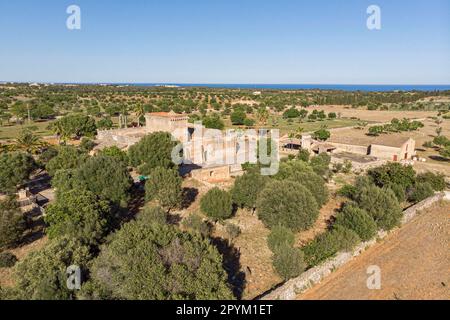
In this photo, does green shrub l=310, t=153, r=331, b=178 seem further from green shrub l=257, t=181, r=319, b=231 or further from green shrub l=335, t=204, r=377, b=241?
green shrub l=257, t=181, r=319, b=231

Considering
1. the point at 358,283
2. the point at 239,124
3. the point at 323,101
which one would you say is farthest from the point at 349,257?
the point at 323,101

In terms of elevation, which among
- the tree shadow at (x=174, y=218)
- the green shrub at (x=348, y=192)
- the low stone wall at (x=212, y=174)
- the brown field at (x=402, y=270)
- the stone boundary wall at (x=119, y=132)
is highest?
the stone boundary wall at (x=119, y=132)

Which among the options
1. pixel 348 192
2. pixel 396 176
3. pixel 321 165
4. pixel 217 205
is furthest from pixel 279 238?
pixel 321 165

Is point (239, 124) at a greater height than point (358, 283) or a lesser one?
greater

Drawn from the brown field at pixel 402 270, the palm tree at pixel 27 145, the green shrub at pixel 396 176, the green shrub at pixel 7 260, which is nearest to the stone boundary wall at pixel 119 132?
the palm tree at pixel 27 145

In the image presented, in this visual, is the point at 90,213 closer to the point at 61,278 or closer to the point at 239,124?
the point at 61,278

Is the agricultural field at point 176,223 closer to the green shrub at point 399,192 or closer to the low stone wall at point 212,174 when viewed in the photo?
the green shrub at point 399,192
